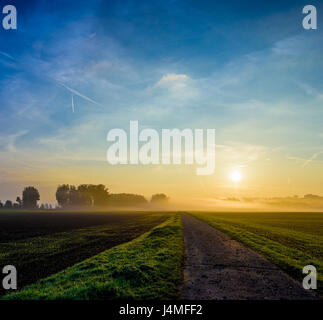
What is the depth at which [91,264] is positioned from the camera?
Answer: 1405cm

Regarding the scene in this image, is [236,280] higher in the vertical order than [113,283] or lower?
lower

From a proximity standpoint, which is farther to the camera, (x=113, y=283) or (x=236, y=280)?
(x=236, y=280)
